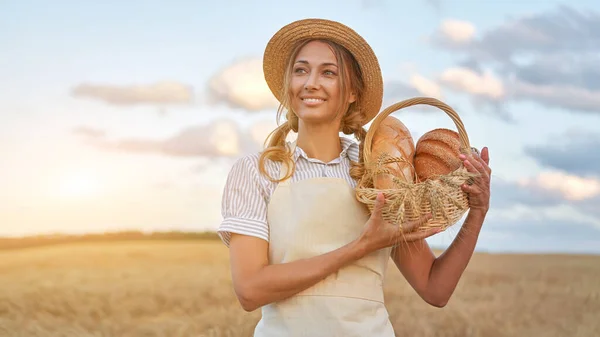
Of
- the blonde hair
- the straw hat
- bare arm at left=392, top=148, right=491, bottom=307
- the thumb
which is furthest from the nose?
bare arm at left=392, top=148, right=491, bottom=307

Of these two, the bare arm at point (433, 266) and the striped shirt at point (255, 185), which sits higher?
the striped shirt at point (255, 185)

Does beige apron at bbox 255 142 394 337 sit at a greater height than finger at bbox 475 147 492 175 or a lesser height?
lesser

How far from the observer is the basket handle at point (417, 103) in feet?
9.55

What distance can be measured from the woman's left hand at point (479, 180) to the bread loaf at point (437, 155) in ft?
0.17

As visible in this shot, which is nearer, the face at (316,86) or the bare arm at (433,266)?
the face at (316,86)

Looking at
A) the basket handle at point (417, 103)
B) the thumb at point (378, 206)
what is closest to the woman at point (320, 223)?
the thumb at point (378, 206)

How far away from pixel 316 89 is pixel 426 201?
614mm

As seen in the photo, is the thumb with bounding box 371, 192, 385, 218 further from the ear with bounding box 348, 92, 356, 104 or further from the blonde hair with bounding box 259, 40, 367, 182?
the ear with bounding box 348, 92, 356, 104

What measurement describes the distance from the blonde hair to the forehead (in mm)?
18

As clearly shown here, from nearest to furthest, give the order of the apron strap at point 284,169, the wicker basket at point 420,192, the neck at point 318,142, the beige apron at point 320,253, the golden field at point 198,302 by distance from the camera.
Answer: the wicker basket at point 420,192
the beige apron at point 320,253
the apron strap at point 284,169
the neck at point 318,142
the golden field at point 198,302

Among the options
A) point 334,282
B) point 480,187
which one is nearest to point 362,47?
point 480,187

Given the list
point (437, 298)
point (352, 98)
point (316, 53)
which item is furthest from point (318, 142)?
point (437, 298)

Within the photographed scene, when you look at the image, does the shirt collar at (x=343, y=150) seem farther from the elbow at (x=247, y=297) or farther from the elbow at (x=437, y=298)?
the elbow at (x=437, y=298)

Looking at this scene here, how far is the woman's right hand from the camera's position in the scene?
109 inches
